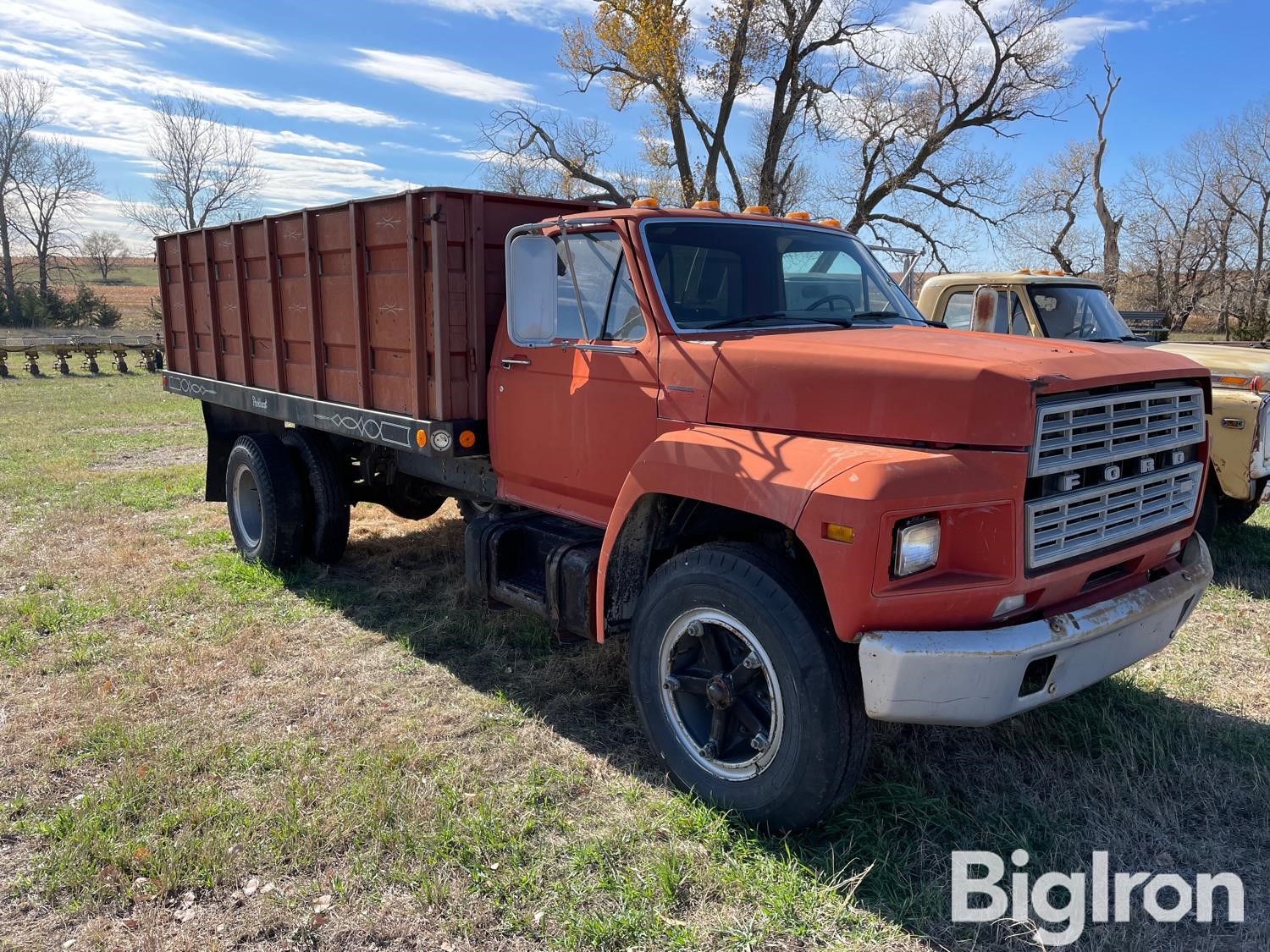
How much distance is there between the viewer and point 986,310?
7.14 meters

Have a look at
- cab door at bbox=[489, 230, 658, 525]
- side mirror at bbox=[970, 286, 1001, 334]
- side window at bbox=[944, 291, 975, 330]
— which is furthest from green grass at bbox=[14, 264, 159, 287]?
cab door at bbox=[489, 230, 658, 525]

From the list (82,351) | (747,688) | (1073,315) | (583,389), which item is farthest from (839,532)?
(82,351)

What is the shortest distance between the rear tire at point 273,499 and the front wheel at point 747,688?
374 cm

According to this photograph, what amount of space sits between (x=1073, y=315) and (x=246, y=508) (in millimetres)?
6762

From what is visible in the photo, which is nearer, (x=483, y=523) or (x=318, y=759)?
(x=318, y=759)

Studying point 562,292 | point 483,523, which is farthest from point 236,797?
point 562,292

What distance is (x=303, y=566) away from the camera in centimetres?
664

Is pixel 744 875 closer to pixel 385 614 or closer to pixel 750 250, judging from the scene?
pixel 750 250

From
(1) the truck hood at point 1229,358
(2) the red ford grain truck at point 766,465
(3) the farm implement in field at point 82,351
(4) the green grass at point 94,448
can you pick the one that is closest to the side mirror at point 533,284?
(2) the red ford grain truck at point 766,465

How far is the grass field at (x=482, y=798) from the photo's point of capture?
2.88m

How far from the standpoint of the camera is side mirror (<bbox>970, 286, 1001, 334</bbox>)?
712cm

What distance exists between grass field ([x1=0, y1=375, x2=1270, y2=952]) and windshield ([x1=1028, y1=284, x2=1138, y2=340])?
7.60 ft

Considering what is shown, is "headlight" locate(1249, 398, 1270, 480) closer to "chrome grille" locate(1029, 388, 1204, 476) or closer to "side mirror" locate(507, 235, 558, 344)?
"chrome grille" locate(1029, 388, 1204, 476)

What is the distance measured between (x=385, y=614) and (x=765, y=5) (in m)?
22.5
